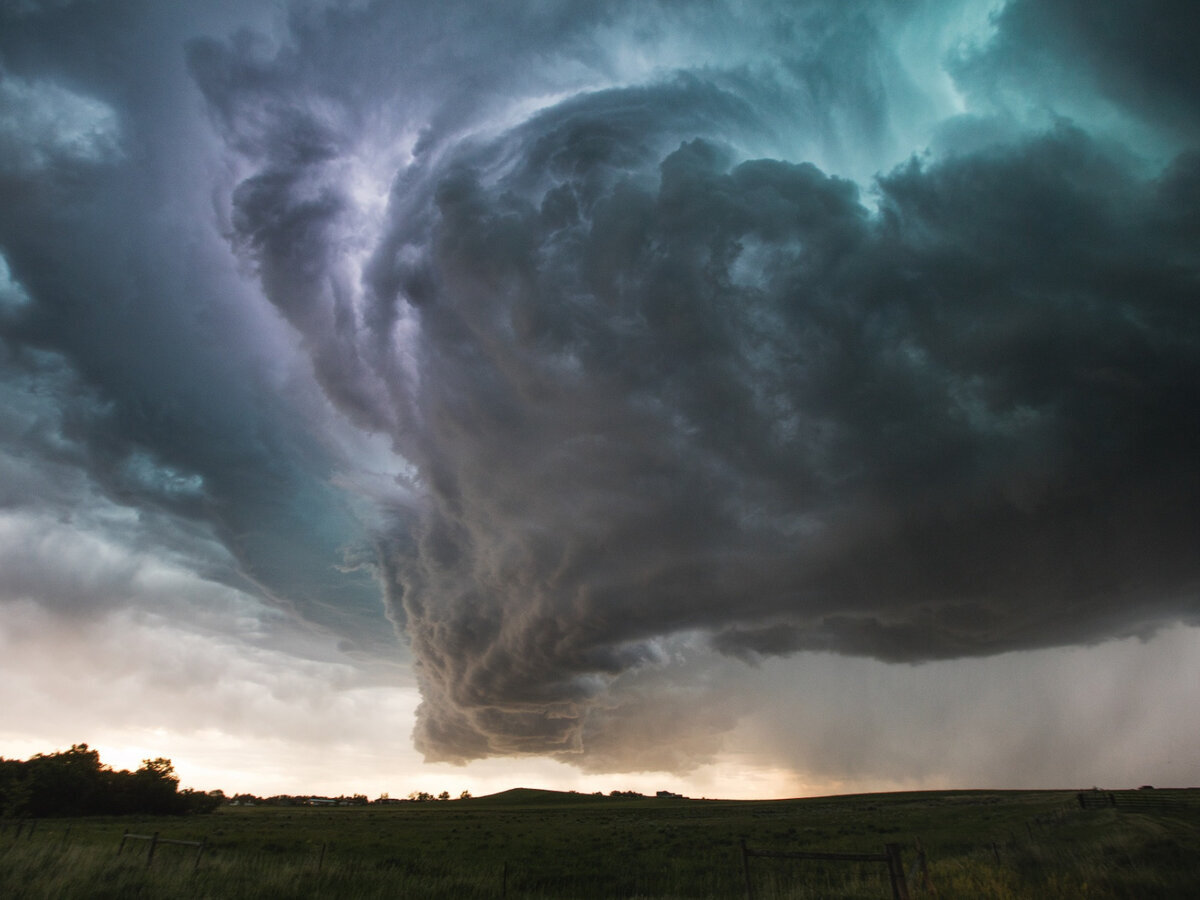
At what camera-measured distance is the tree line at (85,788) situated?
90750 millimetres

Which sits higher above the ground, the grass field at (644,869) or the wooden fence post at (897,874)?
the wooden fence post at (897,874)

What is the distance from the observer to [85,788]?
317ft

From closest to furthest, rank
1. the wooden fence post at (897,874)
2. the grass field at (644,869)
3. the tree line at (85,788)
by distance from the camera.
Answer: the wooden fence post at (897,874) → the grass field at (644,869) → the tree line at (85,788)

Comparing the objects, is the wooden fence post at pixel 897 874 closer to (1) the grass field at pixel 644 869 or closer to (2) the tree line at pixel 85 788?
(1) the grass field at pixel 644 869

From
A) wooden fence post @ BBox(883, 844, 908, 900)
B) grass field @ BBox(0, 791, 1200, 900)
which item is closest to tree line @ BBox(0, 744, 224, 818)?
grass field @ BBox(0, 791, 1200, 900)

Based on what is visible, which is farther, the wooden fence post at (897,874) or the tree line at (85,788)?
the tree line at (85,788)

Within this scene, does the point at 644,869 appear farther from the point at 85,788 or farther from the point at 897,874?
the point at 85,788

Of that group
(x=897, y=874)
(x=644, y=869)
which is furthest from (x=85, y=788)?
(x=897, y=874)

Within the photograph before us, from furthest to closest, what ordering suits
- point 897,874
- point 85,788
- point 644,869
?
point 85,788, point 644,869, point 897,874

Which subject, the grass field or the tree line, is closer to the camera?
the grass field

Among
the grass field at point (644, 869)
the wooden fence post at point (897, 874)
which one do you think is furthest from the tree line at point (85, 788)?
the wooden fence post at point (897, 874)

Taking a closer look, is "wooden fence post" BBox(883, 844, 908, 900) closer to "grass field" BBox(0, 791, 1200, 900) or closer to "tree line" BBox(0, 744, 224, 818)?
"grass field" BBox(0, 791, 1200, 900)

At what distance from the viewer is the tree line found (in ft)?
298

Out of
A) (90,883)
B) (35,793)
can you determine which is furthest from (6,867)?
(35,793)
